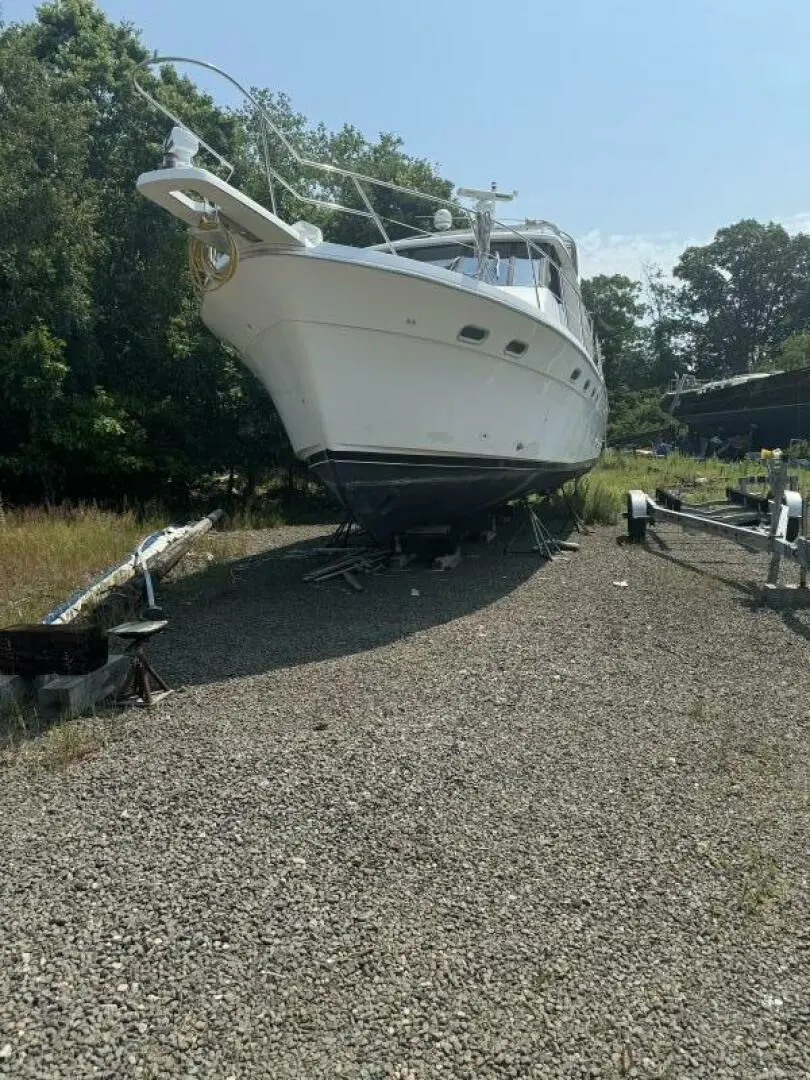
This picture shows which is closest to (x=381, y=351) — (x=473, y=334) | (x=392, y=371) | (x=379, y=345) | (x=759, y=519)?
(x=379, y=345)

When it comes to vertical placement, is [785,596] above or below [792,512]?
below

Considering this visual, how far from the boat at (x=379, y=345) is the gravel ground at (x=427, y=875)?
2.49m

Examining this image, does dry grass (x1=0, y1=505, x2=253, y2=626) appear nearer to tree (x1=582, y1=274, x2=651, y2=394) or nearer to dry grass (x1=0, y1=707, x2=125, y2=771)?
dry grass (x1=0, y1=707, x2=125, y2=771)

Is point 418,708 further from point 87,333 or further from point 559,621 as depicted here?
point 87,333

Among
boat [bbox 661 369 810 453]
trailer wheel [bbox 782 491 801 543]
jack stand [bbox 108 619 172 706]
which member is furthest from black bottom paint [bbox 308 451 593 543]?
boat [bbox 661 369 810 453]

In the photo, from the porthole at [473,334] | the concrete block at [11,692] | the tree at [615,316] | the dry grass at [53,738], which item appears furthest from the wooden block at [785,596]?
the tree at [615,316]

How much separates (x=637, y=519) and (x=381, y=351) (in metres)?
4.43

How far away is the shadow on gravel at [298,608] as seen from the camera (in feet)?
18.1

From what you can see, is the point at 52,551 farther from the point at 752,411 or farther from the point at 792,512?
the point at 752,411

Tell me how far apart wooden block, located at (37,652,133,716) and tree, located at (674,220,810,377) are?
60.1 meters

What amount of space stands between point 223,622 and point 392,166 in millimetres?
23393

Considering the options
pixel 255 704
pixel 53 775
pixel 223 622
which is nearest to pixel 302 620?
pixel 223 622

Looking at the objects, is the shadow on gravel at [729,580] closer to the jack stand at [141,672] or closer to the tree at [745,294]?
the jack stand at [141,672]

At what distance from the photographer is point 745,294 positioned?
190ft
